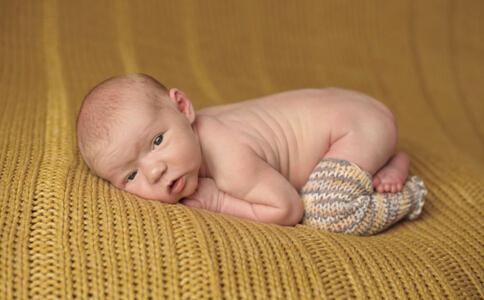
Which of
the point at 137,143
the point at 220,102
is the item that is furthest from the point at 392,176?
the point at 220,102

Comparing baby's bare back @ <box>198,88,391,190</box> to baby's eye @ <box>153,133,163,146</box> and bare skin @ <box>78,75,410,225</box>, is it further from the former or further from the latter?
baby's eye @ <box>153,133,163,146</box>

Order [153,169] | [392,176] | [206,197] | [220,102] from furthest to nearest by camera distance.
Result: 1. [220,102]
2. [392,176]
3. [206,197]
4. [153,169]

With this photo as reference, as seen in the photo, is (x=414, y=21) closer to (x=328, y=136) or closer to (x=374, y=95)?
(x=374, y=95)

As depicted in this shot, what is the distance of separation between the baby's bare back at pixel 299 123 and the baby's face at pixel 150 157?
0.54 ft

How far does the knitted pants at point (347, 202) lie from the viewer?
110 centimetres

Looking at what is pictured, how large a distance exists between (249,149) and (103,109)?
295 mm

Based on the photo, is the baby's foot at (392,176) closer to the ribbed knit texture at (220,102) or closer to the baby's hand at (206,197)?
the ribbed knit texture at (220,102)

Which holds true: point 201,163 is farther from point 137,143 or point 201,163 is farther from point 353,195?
point 353,195

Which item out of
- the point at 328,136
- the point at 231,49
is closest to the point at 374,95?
the point at 231,49

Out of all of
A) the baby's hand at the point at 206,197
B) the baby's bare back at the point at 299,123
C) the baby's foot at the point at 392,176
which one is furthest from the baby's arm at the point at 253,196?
the baby's foot at the point at 392,176

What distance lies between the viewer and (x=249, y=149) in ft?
3.74

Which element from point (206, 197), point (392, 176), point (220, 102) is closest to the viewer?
point (206, 197)

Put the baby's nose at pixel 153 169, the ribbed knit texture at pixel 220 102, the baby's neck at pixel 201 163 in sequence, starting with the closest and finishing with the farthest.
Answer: the ribbed knit texture at pixel 220 102
the baby's nose at pixel 153 169
the baby's neck at pixel 201 163

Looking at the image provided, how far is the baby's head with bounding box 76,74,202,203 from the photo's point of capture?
102 cm
